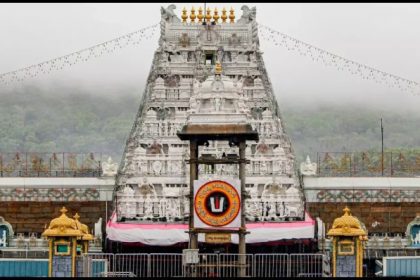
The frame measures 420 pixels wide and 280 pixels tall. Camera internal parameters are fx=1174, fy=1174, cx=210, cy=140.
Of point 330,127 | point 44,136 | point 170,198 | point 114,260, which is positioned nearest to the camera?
point 114,260

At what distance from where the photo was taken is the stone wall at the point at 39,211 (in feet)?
164

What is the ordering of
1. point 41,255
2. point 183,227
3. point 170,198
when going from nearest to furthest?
1. point 41,255
2. point 183,227
3. point 170,198

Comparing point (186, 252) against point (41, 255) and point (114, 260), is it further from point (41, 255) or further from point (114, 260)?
point (41, 255)

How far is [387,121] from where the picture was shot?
506 feet

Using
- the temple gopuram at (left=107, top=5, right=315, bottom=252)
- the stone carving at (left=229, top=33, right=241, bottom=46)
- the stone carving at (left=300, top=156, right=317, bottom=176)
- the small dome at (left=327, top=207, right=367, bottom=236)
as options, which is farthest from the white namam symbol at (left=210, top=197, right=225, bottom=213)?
the stone carving at (left=229, top=33, right=241, bottom=46)

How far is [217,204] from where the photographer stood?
29.6m

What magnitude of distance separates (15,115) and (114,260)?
111 m

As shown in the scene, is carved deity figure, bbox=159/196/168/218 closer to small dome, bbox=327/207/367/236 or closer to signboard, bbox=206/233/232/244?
signboard, bbox=206/233/232/244

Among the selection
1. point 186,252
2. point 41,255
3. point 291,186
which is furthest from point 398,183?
point 186,252

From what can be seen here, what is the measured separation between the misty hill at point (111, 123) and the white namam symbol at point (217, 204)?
101507 mm

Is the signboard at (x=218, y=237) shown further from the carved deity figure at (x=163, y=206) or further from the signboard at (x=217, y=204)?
the carved deity figure at (x=163, y=206)

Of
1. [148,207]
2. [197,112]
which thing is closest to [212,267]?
[197,112]

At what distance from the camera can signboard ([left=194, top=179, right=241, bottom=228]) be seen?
29453mm

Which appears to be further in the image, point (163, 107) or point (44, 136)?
point (44, 136)
